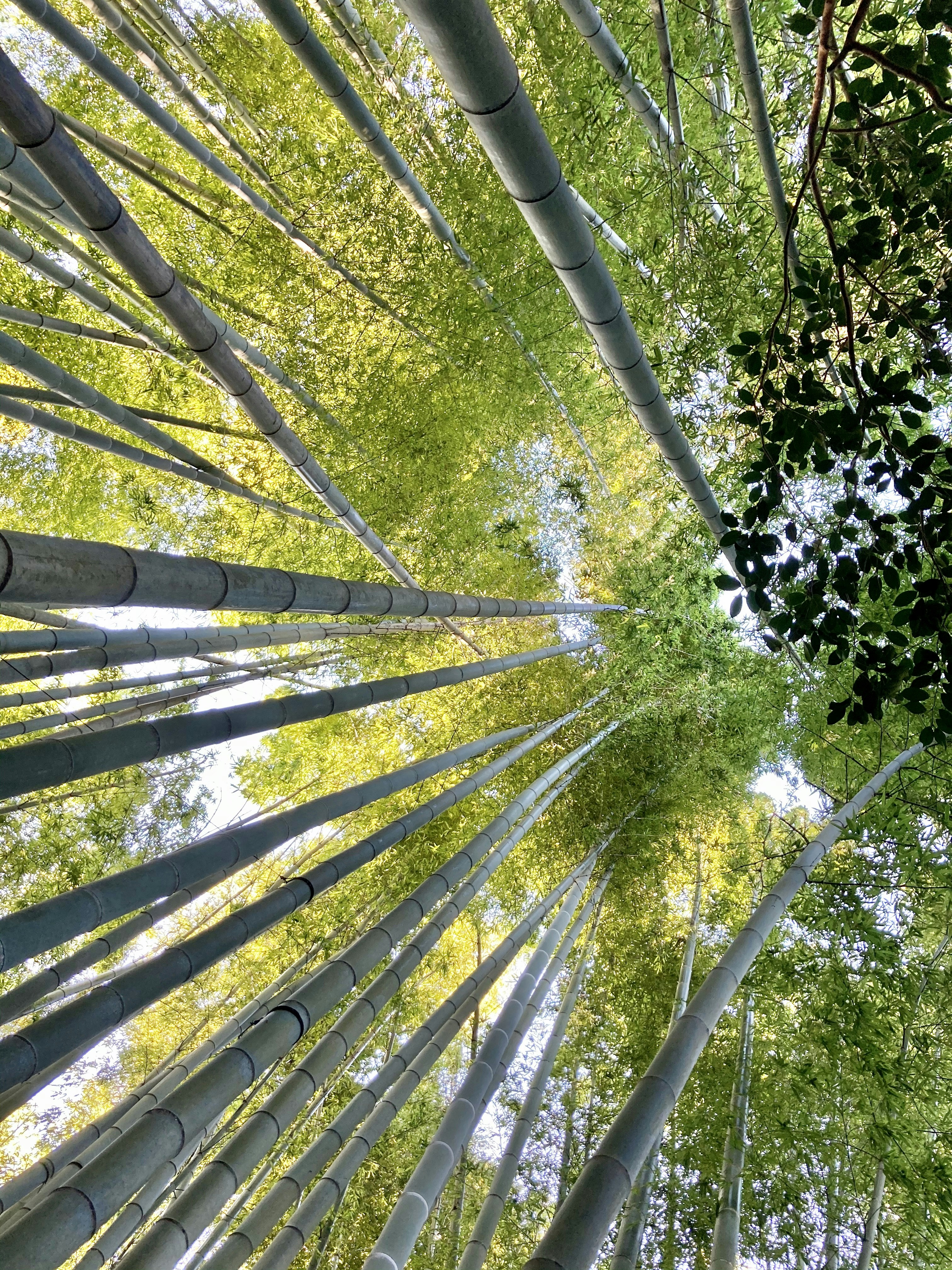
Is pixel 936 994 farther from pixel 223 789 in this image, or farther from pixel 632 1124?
pixel 223 789

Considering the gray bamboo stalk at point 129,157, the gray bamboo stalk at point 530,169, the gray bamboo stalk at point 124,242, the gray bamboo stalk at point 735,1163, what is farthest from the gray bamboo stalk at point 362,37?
the gray bamboo stalk at point 735,1163

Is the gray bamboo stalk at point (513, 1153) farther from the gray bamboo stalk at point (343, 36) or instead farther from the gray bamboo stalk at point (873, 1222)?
the gray bamboo stalk at point (343, 36)

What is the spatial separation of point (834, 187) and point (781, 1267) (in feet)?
16.0

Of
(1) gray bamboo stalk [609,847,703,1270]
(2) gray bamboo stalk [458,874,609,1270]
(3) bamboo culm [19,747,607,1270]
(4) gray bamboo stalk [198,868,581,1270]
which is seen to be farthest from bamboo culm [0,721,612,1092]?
(2) gray bamboo stalk [458,874,609,1270]

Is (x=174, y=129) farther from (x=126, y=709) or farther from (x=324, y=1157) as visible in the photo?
(x=324, y=1157)

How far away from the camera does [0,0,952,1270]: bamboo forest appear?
158cm

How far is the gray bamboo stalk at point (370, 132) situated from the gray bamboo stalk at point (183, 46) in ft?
1.90

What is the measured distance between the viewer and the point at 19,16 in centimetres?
565

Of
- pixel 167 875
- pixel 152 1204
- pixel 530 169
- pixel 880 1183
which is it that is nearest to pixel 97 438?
pixel 167 875

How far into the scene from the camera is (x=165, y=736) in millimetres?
1991

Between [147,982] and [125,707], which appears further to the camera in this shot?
[125,707]

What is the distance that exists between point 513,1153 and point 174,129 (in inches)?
190

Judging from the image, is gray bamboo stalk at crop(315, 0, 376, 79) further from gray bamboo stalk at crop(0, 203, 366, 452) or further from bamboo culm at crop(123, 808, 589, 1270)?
bamboo culm at crop(123, 808, 589, 1270)

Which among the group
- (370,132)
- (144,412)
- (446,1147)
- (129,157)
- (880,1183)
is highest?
(129,157)
